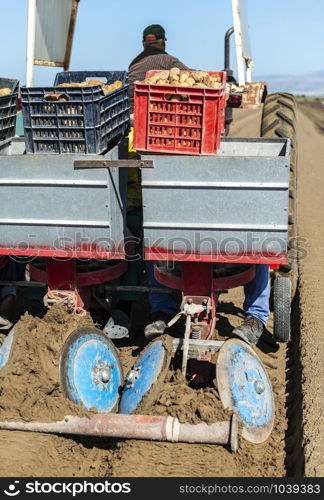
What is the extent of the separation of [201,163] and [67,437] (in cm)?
182

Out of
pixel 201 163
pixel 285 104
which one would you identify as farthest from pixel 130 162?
pixel 285 104

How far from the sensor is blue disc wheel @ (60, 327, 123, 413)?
14.5ft

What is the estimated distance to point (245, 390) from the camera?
14.4 feet

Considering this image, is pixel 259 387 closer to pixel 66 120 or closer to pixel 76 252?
pixel 76 252

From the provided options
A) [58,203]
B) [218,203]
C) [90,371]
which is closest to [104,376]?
[90,371]

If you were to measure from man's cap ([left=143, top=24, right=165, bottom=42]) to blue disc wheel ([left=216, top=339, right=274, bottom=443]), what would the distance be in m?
3.32

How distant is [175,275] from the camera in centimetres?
524

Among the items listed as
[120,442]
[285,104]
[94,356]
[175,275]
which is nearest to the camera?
[120,442]

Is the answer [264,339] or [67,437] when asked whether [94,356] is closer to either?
[67,437]

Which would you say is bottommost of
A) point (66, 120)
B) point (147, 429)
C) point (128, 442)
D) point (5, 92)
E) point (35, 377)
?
point (128, 442)

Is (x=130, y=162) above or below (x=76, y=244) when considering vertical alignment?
above

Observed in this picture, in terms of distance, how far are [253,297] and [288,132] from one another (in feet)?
6.70

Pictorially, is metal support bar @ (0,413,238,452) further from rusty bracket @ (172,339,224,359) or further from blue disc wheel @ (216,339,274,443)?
rusty bracket @ (172,339,224,359)

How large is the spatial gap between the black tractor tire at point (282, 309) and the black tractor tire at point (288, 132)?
0.42 meters
